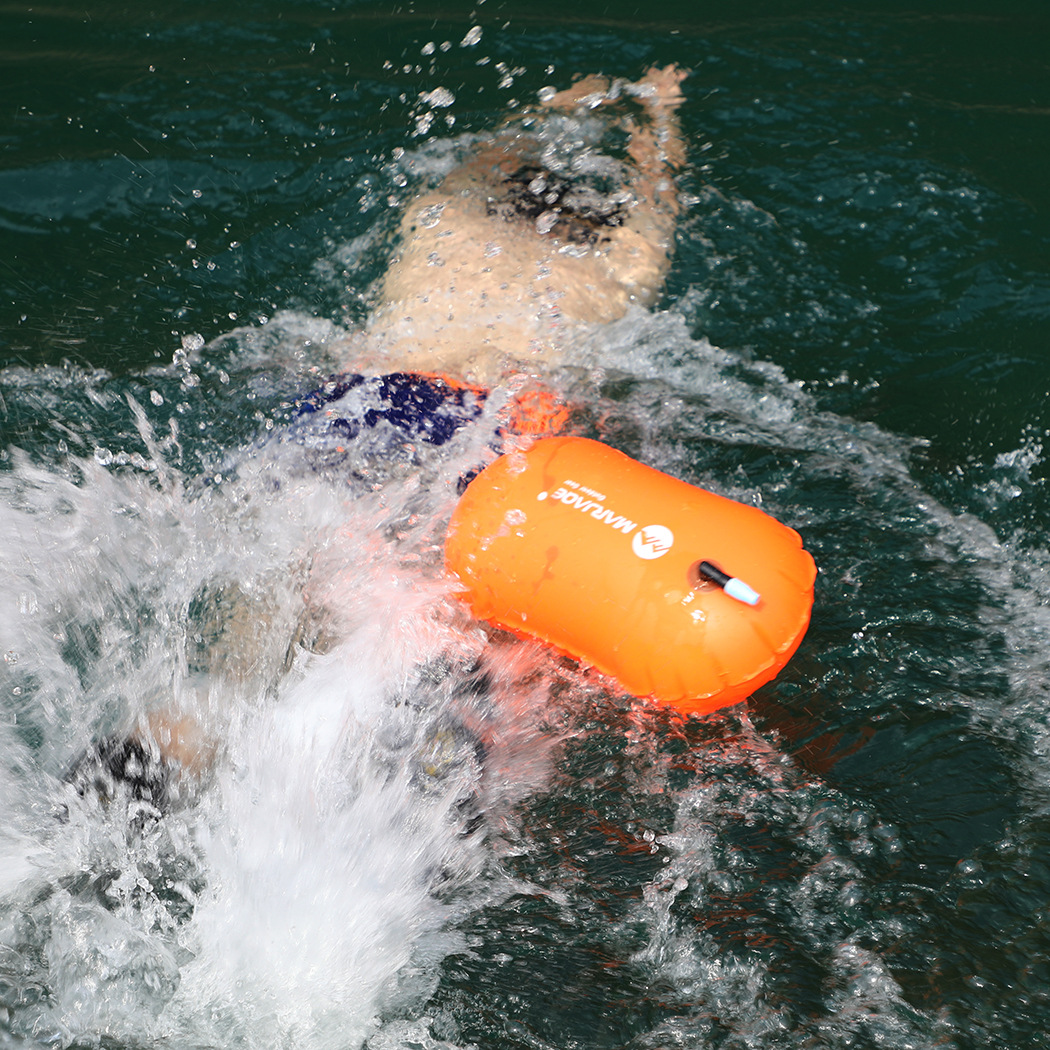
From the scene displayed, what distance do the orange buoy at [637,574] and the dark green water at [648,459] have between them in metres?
0.23

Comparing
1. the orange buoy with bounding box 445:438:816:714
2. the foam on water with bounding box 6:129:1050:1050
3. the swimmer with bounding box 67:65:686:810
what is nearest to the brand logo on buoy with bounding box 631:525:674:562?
the orange buoy with bounding box 445:438:816:714

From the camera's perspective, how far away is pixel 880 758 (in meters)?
2.71

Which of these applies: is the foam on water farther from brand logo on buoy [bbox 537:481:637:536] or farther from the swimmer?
brand logo on buoy [bbox 537:481:637:536]

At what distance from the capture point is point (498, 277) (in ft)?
11.9

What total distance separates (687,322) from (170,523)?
2.17 meters

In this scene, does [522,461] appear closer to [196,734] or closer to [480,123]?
[196,734]

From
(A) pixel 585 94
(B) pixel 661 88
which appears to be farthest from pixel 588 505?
(B) pixel 661 88

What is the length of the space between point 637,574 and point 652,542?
0.33 feet

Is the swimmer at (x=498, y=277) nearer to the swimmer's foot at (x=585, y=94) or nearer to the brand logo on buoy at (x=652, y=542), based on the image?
the swimmer's foot at (x=585, y=94)

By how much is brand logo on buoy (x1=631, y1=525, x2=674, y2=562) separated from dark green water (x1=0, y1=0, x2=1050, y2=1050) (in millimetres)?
464

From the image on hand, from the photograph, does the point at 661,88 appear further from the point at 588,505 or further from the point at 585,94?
the point at 588,505

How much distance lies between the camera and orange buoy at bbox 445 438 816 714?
2562mm

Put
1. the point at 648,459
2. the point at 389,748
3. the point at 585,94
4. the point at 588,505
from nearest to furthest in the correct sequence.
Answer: the point at 389,748, the point at 588,505, the point at 648,459, the point at 585,94

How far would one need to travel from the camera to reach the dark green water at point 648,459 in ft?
7.52
